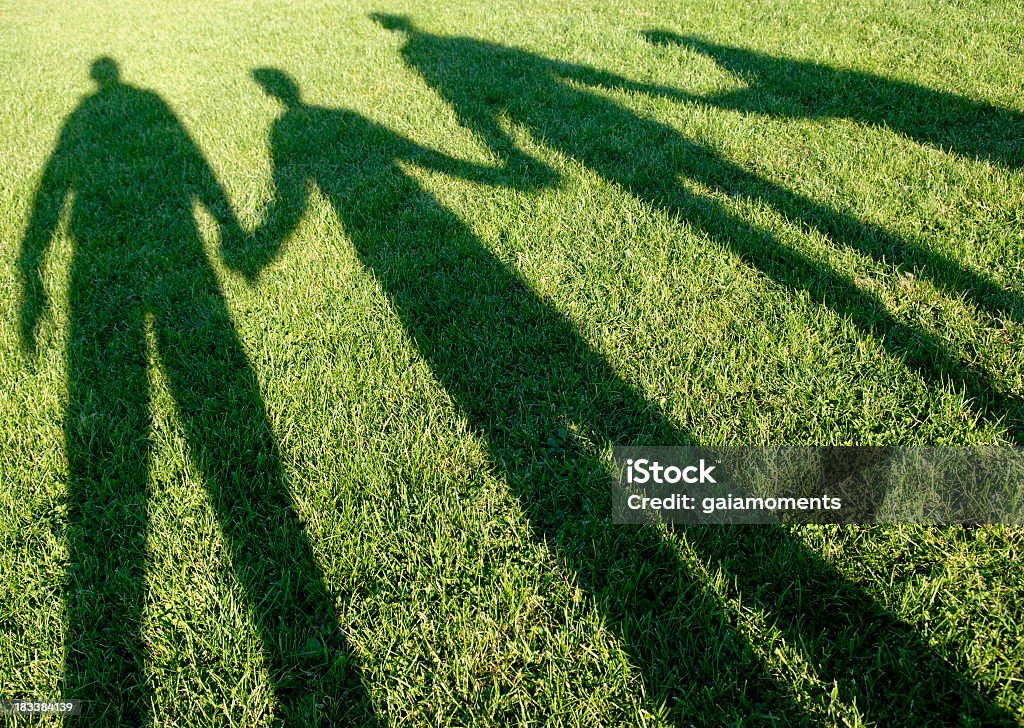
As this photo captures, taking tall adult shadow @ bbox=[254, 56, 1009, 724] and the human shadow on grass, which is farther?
the human shadow on grass

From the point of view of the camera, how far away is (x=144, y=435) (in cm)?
258

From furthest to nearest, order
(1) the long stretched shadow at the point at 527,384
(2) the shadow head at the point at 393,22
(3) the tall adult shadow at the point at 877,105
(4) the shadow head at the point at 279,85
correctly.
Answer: (2) the shadow head at the point at 393,22, (4) the shadow head at the point at 279,85, (3) the tall adult shadow at the point at 877,105, (1) the long stretched shadow at the point at 527,384

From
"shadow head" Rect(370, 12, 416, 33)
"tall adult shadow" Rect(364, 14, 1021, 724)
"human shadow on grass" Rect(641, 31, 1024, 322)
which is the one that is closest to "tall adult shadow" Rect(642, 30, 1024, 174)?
"human shadow on grass" Rect(641, 31, 1024, 322)

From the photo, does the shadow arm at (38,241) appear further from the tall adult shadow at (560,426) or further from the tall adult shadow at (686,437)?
the tall adult shadow at (686,437)

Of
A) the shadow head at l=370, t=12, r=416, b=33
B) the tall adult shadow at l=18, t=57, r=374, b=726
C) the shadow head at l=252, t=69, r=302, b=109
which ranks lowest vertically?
the tall adult shadow at l=18, t=57, r=374, b=726

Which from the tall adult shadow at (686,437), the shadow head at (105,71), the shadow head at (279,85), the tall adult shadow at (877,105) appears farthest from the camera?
the shadow head at (105,71)

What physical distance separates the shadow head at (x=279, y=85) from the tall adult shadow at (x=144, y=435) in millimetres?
1584

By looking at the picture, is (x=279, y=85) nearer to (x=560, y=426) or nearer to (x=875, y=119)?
(x=875, y=119)

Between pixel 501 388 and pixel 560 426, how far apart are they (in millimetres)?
345

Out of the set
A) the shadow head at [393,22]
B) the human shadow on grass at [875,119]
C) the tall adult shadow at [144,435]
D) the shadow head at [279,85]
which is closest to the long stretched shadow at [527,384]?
the tall adult shadow at [144,435]

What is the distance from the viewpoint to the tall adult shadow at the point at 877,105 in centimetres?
437

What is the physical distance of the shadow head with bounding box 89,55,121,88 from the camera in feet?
22.0

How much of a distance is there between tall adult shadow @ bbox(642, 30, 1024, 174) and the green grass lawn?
38 mm

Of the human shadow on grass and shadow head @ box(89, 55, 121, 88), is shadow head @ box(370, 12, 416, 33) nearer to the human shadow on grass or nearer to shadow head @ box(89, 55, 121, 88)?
shadow head @ box(89, 55, 121, 88)
